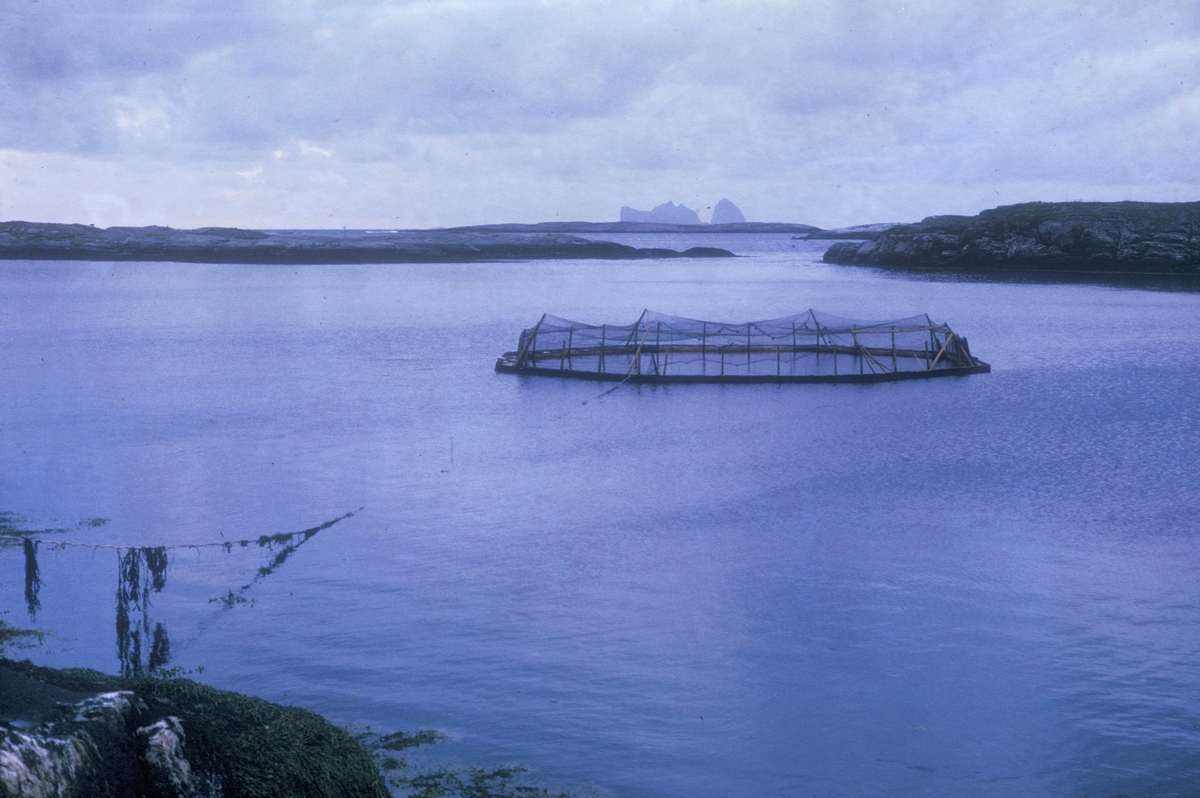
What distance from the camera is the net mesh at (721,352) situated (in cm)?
4847

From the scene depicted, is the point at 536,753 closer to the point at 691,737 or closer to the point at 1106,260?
the point at 691,737

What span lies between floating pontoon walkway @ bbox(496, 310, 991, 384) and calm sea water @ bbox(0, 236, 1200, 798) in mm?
1351

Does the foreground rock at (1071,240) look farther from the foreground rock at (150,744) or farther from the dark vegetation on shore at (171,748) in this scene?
the foreground rock at (150,744)

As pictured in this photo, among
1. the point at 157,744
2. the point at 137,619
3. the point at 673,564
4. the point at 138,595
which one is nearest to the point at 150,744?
the point at 157,744

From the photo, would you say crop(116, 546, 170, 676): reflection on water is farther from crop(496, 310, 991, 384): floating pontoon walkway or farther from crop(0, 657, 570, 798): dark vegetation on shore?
crop(496, 310, 991, 384): floating pontoon walkway

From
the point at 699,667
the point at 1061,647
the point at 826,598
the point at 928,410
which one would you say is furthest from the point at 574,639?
the point at 928,410

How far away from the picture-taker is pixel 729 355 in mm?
54062

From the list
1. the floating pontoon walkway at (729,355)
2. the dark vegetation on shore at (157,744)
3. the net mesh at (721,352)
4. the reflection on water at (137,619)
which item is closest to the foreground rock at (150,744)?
the dark vegetation on shore at (157,744)

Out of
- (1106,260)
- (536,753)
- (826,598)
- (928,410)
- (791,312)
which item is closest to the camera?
(536,753)

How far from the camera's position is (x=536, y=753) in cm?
1459

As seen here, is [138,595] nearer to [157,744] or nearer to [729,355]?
[157,744]

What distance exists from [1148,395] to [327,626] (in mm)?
42032

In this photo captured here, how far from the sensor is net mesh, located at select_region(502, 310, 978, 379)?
159 ft

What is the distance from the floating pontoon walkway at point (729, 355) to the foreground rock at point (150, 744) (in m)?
36.3
